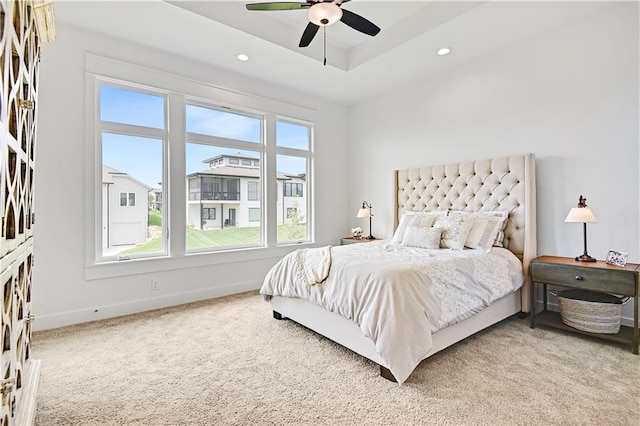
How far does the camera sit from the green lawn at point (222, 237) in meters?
3.74

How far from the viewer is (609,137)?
297 cm

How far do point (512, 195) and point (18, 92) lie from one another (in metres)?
3.95

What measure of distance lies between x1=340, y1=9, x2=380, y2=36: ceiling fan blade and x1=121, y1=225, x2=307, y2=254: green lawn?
2.96m

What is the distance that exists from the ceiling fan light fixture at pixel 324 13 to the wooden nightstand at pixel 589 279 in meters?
2.76

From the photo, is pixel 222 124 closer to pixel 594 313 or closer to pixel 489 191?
pixel 489 191

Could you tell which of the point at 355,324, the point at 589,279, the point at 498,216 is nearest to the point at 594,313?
the point at 589,279

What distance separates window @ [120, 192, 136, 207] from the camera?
3.54m

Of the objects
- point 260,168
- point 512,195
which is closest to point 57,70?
point 260,168

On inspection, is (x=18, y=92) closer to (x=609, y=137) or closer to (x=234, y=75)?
(x=234, y=75)

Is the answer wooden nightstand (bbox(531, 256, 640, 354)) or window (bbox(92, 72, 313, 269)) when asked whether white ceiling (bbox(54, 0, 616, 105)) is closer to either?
window (bbox(92, 72, 313, 269))

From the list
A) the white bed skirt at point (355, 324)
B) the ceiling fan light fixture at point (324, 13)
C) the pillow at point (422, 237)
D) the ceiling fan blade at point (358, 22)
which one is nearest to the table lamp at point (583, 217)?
the white bed skirt at point (355, 324)

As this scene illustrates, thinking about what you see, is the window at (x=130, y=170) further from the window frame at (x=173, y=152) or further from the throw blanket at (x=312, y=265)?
the throw blanket at (x=312, y=265)

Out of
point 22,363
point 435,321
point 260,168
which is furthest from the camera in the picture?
point 260,168

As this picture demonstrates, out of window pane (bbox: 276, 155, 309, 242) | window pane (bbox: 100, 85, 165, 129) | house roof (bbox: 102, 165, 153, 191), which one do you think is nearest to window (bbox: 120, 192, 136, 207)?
house roof (bbox: 102, 165, 153, 191)
